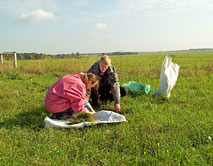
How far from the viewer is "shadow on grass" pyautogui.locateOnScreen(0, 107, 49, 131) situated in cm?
330

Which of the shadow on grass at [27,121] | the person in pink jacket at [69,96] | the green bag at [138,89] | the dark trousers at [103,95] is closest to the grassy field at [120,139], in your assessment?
the shadow on grass at [27,121]

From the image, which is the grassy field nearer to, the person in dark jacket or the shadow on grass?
the shadow on grass

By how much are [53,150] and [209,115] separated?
2.79 m

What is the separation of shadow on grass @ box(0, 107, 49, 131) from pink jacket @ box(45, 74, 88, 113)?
1.15ft

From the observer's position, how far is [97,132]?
288 centimetres

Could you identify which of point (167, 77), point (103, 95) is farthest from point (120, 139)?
point (167, 77)

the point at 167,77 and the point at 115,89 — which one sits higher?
the point at 167,77

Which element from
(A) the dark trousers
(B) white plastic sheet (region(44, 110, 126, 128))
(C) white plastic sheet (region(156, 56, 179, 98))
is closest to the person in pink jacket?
(B) white plastic sheet (region(44, 110, 126, 128))

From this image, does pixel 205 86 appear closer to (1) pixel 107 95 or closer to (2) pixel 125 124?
(1) pixel 107 95

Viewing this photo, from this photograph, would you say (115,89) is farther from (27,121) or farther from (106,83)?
(27,121)

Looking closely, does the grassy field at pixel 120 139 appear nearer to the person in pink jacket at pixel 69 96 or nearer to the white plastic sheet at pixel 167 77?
the person in pink jacket at pixel 69 96

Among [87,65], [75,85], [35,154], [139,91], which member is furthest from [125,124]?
[87,65]

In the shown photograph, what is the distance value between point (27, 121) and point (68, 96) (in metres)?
0.99

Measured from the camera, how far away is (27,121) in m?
3.56
